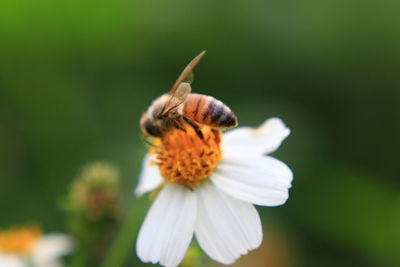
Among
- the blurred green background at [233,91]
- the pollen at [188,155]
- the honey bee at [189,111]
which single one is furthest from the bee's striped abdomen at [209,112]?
the blurred green background at [233,91]

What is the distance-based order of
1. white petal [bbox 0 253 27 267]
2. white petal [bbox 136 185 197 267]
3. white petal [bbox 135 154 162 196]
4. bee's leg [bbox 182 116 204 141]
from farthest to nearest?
white petal [bbox 0 253 27 267] < white petal [bbox 135 154 162 196] < bee's leg [bbox 182 116 204 141] < white petal [bbox 136 185 197 267]

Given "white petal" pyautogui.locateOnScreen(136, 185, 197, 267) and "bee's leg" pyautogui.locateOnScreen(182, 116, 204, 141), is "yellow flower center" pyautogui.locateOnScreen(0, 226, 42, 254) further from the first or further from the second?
"bee's leg" pyautogui.locateOnScreen(182, 116, 204, 141)

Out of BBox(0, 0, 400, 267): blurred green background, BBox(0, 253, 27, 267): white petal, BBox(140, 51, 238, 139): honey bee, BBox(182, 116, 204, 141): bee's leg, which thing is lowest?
BBox(0, 253, 27, 267): white petal

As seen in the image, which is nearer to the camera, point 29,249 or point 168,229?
point 168,229

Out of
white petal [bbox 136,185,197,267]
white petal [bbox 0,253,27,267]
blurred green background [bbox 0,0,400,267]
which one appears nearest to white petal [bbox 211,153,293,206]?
white petal [bbox 136,185,197,267]

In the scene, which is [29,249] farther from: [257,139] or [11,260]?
[257,139]

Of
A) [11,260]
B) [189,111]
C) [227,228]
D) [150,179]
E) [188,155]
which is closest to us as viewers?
[227,228]

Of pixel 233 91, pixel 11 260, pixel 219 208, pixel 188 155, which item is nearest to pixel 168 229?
pixel 219 208
